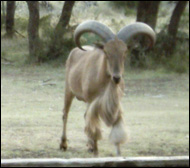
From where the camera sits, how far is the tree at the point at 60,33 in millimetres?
18897

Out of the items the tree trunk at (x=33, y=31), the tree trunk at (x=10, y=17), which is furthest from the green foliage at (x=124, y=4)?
the tree trunk at (x=10, y=17)

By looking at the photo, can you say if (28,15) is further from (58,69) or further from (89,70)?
(89,70)

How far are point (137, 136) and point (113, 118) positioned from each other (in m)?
2.24

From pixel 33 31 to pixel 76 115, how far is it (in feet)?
14.6

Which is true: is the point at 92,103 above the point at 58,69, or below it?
above

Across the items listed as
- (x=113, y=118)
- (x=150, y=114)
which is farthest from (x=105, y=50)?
(x=150, y=114)

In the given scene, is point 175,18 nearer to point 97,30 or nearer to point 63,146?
point 63,146

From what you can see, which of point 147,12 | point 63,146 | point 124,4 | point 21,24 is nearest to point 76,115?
point 21,24

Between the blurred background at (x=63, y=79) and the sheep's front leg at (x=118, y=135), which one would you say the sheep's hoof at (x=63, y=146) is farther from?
the sheep's front leg at (x=118, y=135)

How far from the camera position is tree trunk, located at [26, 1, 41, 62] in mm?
14878

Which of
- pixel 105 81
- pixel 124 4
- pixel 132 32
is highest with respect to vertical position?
pixel 132 32

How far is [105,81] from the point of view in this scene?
817 cm

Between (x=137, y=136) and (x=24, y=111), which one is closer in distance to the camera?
(x=137, y=136)

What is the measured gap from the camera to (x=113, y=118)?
7.92m
